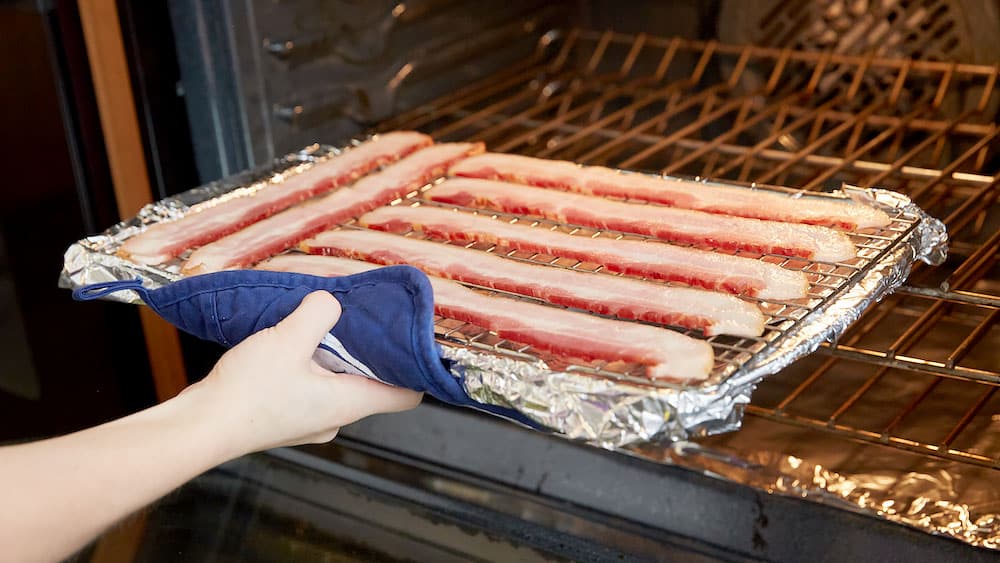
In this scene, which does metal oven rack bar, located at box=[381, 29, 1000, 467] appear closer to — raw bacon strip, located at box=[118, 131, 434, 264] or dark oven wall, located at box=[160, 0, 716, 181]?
dark oven wall, located at box=[160, 0, 716, 181]

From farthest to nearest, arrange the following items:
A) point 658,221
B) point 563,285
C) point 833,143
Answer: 1. point 833,143
2. point 658,221
3. point 563,285

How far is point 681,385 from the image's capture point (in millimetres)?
899

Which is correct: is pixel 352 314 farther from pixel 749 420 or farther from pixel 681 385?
pixel 749 420

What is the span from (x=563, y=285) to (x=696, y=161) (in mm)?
875

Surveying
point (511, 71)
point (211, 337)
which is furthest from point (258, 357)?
point (511, 71)

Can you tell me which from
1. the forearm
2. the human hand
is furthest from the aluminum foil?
the forearm

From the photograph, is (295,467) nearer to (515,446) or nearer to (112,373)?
(515,446)

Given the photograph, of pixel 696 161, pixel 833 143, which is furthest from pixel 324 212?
pixel 833 143

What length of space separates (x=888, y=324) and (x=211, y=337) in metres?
0.96

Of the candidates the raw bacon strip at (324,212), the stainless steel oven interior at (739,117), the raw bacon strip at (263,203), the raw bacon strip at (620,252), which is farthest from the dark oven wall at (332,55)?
the raw bacon strip at (620,252)

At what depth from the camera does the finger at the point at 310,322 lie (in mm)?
967

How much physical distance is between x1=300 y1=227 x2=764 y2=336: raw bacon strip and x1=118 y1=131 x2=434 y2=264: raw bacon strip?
0.44 ft

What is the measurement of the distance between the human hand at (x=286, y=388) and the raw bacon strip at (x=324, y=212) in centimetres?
28

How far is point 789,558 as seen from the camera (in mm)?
1146
